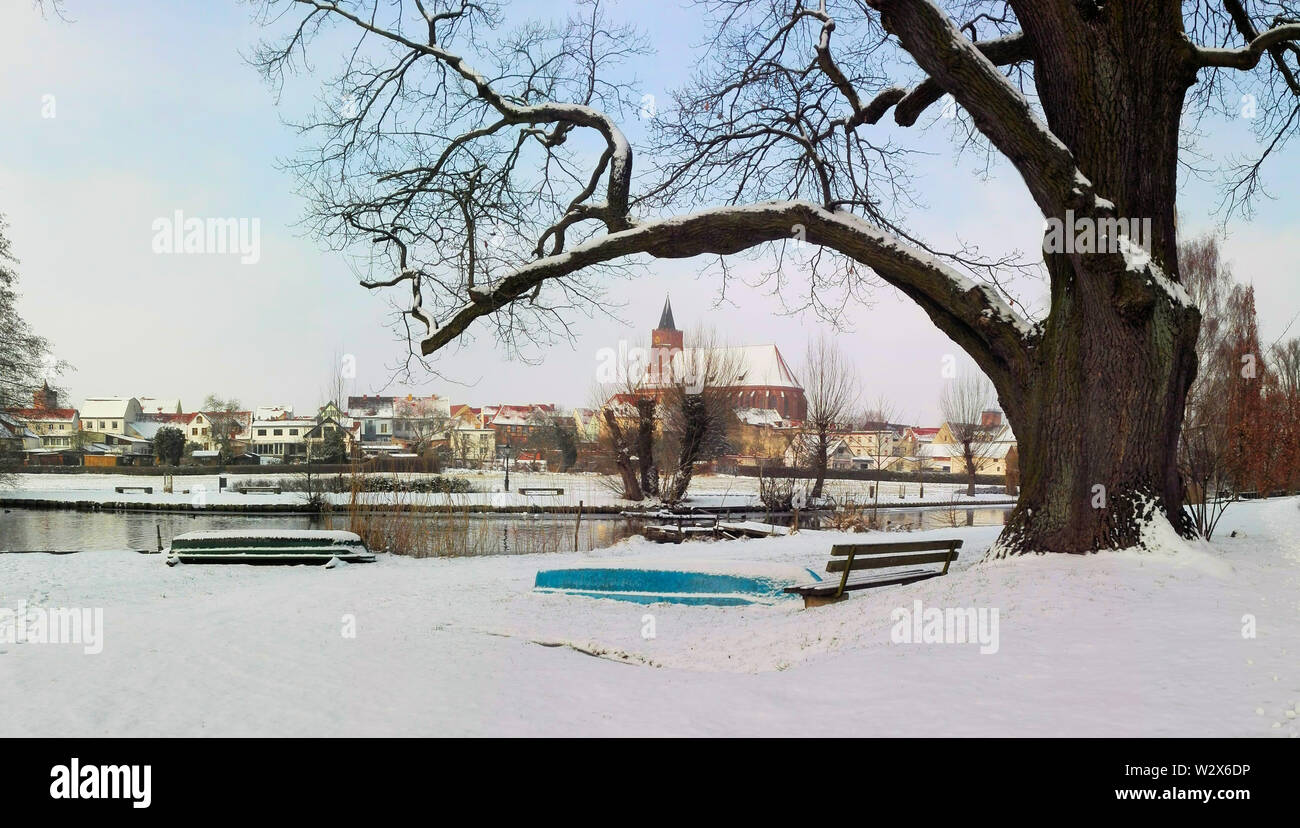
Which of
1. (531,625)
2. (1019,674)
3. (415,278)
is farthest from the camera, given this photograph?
(415,278)

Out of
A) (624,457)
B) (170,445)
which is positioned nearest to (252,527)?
(624,457)

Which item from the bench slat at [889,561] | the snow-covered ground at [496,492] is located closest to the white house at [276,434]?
the snow-covered ground at [496,492]

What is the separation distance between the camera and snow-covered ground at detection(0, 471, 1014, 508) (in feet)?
114

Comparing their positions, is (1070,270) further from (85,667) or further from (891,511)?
(891,511)

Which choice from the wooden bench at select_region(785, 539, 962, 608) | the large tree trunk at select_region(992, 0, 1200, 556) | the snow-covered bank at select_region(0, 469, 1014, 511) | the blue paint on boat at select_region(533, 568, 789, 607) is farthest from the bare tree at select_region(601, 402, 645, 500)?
the large tree trunk at select_region(992, 0, 1200, 556)

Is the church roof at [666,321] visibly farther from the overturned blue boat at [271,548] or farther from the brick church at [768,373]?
the overturned blue boat at [271,548]

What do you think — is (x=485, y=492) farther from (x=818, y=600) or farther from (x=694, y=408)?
(x=818, y=600)

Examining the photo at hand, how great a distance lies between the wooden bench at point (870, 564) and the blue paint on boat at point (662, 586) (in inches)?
17.9

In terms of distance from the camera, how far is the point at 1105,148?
9406 mm

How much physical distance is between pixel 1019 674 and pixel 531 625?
5.58 metres

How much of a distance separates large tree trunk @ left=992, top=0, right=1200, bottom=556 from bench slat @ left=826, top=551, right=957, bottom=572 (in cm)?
138

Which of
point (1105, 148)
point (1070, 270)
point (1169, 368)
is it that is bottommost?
point (1169, 368)

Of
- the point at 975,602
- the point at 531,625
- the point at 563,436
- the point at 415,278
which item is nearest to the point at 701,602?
the point at 531,625

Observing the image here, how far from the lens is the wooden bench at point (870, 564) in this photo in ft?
32.7
